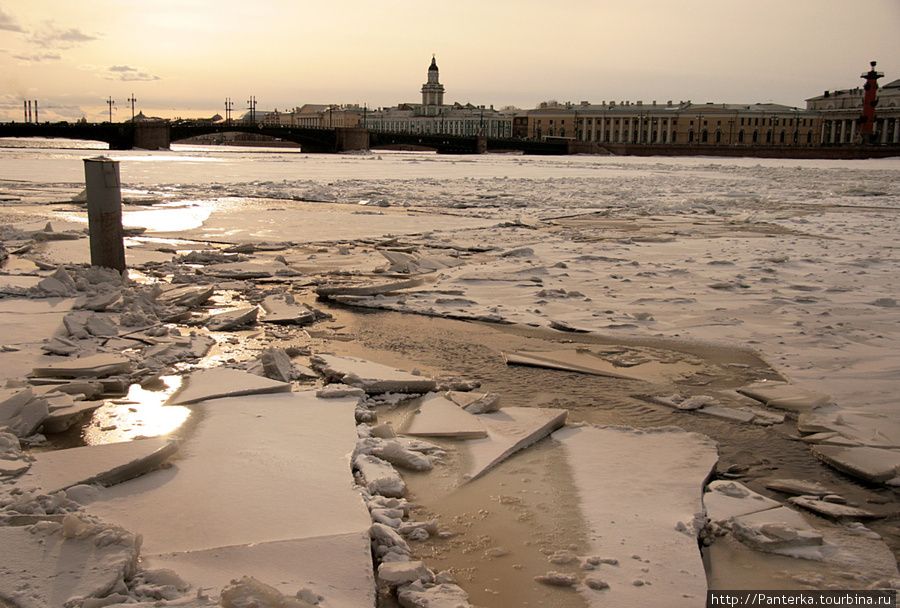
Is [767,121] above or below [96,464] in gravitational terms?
above

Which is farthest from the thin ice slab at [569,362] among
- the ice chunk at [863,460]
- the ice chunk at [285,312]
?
the ice chunk at [285,312]

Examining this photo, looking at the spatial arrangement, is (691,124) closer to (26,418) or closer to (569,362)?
(569,362)

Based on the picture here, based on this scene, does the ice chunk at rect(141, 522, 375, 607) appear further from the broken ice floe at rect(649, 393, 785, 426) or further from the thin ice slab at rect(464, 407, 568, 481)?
the broken ice floe at rect(649, 393, 785, 426)

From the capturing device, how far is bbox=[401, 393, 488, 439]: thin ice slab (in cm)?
320

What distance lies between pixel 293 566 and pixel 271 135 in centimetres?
6880

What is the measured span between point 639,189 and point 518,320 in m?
16.7

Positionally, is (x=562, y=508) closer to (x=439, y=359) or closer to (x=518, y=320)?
(x=439, y=359)

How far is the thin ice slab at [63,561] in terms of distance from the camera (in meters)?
1.84

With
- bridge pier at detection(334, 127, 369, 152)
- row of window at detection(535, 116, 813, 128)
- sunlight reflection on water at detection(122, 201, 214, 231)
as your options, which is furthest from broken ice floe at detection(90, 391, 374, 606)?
row of window at detection(535, 116, 813, 128)

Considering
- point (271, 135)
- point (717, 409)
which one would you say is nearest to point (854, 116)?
point (271, 135)

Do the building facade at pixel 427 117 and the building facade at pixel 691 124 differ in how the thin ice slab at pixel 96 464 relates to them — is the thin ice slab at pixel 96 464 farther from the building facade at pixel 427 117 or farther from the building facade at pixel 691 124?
the building facade at pixel 427 117

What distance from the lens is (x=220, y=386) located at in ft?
11.7

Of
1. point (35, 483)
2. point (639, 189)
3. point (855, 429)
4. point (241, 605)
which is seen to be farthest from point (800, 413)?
point (639, 189)

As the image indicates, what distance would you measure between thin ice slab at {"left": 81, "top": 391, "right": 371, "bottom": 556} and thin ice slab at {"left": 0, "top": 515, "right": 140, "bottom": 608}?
122mm
